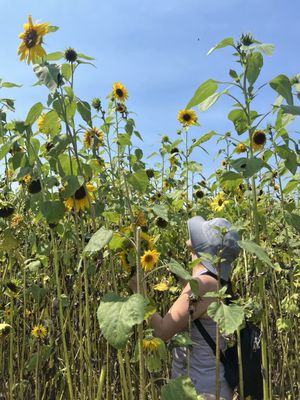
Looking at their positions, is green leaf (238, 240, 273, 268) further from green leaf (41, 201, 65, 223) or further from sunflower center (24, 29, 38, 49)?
sunflower center (24, 29, 38, 49)

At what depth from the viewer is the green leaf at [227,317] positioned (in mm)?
1217

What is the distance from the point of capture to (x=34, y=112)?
1.57 meters

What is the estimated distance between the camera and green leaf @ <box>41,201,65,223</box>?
62.8 inches

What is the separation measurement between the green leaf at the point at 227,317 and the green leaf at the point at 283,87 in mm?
579

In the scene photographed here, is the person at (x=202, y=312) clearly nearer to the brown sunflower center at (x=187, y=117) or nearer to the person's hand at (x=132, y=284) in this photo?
the person's hand at (x=132, y=284)

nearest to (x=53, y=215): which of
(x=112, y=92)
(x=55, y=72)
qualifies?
(x=55, y=72)

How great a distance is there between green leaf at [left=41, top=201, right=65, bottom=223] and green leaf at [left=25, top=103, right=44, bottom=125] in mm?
266

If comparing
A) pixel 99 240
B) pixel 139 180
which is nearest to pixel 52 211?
pixel 139 180

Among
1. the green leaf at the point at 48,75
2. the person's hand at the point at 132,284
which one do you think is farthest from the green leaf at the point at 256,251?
the green leaf at the point at 48,75

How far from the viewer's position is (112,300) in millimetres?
1210

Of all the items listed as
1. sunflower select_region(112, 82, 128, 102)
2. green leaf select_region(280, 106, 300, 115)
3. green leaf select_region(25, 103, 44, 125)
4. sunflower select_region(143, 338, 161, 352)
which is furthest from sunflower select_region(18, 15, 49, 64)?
sunflower select_region(112, 82, 128, 102)

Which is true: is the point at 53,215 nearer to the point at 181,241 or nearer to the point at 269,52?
the point at 269,52

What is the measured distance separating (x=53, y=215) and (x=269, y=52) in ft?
2.66

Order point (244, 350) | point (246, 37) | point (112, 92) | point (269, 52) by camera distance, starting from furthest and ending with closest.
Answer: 1. point (112, 92)
2. point (244, 350)
3. point (246, 37)
4. point (269, 52)
